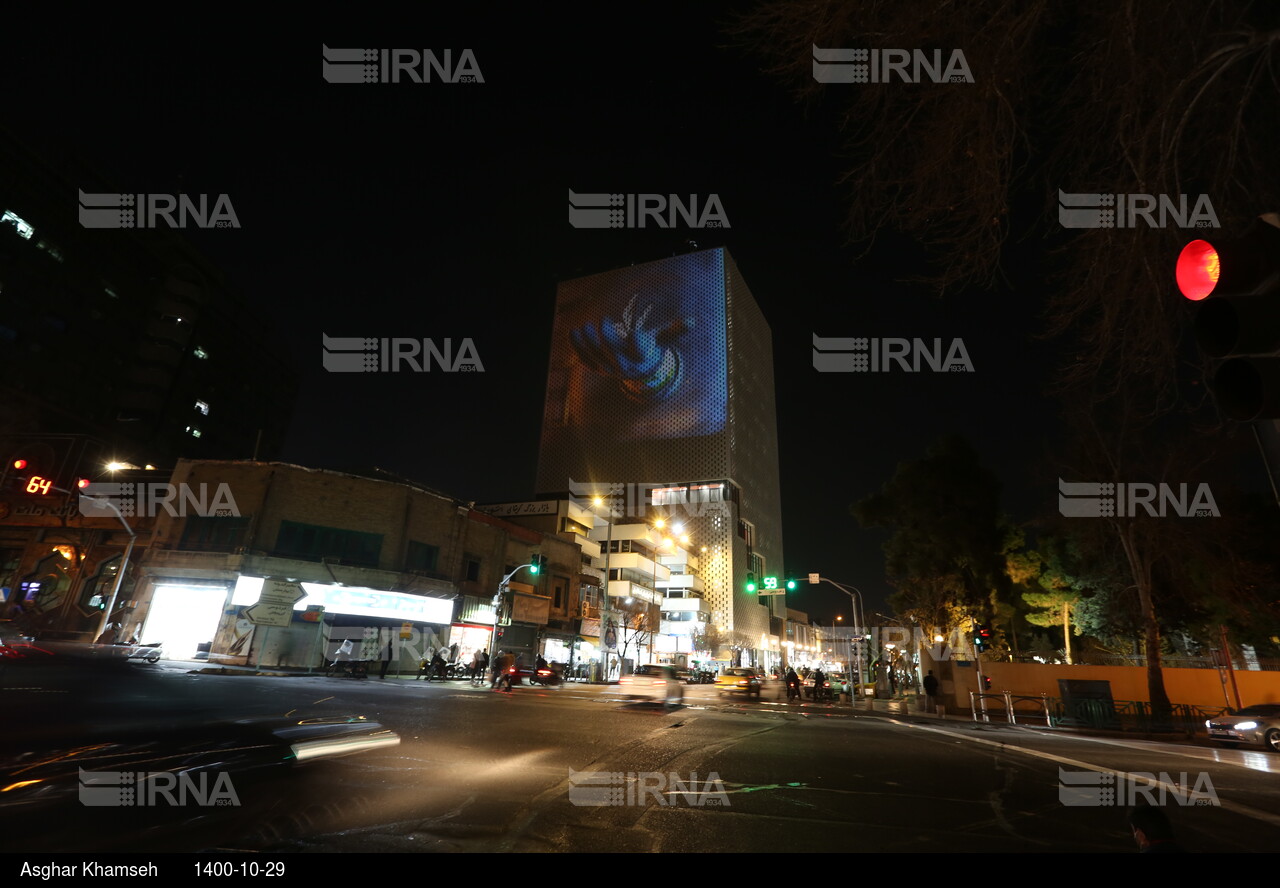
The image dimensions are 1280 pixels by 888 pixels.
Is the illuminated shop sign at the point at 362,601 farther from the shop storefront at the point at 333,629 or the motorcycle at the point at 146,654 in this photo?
the motorcycle at the point at 146,654

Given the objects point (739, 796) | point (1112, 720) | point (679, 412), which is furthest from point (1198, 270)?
point (679, 412)

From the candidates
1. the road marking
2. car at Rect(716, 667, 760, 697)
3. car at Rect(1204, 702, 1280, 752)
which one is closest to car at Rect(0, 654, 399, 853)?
the road marking

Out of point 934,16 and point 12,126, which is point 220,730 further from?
point 12,126

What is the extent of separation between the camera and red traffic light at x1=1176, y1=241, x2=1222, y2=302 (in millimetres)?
2395

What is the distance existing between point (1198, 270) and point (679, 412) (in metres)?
120

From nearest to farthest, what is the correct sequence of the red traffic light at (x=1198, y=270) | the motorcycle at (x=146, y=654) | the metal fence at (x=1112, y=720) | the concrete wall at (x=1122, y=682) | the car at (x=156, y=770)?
the red traffic light at (x=1198, y=270)
the car at (x=156, y=770)
the metal fence at (x=1112, y=720)
the motorcycle at (x=146, y=654)
the concrete wall at (x=1122, y=682)

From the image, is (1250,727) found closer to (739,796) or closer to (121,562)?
(739,796)

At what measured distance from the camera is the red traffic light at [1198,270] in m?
2.39

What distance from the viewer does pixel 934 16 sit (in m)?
5.30

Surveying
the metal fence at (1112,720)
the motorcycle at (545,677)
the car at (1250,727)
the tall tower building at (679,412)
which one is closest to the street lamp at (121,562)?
the motorcycle at (545,677)

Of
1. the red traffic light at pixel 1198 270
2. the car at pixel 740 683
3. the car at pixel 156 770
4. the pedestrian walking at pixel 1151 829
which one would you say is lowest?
the car at pixel 740 683

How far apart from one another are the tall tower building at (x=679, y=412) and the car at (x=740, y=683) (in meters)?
39.0

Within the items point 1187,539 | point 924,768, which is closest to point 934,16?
point 924,768

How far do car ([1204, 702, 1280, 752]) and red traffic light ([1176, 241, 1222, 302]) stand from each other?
22471 mm
